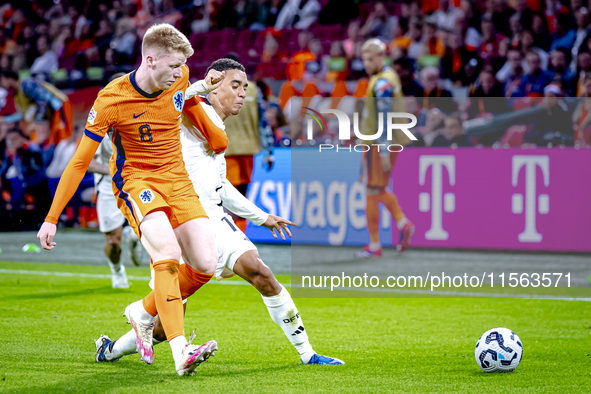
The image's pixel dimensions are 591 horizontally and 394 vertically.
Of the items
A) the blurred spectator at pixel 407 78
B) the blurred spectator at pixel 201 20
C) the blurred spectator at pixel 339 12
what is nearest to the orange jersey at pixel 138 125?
the blurred spectator at pixel 407 78

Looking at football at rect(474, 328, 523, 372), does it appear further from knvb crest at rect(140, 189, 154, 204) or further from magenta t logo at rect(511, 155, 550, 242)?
magenta t logo at rect(511, 155, 550, 242)

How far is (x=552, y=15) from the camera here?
1321 cm

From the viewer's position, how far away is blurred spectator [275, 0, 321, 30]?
53.8 feet

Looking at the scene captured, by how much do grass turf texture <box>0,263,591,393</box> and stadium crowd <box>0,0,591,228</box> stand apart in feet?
11.6

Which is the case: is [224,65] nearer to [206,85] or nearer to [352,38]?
[206,85]

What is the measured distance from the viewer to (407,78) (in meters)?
12.4

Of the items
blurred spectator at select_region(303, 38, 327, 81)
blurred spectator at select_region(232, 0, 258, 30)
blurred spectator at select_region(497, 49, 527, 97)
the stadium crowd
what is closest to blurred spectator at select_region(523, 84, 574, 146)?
the stadium crowd

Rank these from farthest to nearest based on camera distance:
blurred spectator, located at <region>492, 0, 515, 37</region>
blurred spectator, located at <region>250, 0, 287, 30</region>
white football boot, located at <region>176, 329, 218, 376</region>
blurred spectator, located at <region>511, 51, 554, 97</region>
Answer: blurred spectator, located at <region>250, 0, 287, 30</region> → blurred spectator, located at <region>492, 0, 515, 37</region> → blurred spectator, located at <region>511, 51, 554, 97</region> → white football boot, located at <region>176, 329, 218, 376</region>

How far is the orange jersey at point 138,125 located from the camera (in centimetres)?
427

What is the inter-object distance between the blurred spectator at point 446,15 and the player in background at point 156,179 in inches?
412

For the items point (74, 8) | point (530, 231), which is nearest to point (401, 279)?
point (530, 231)

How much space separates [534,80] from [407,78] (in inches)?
76.2

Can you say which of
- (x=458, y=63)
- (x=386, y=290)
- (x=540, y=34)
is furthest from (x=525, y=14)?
(x=386, y=290)

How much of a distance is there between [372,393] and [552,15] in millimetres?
10674
